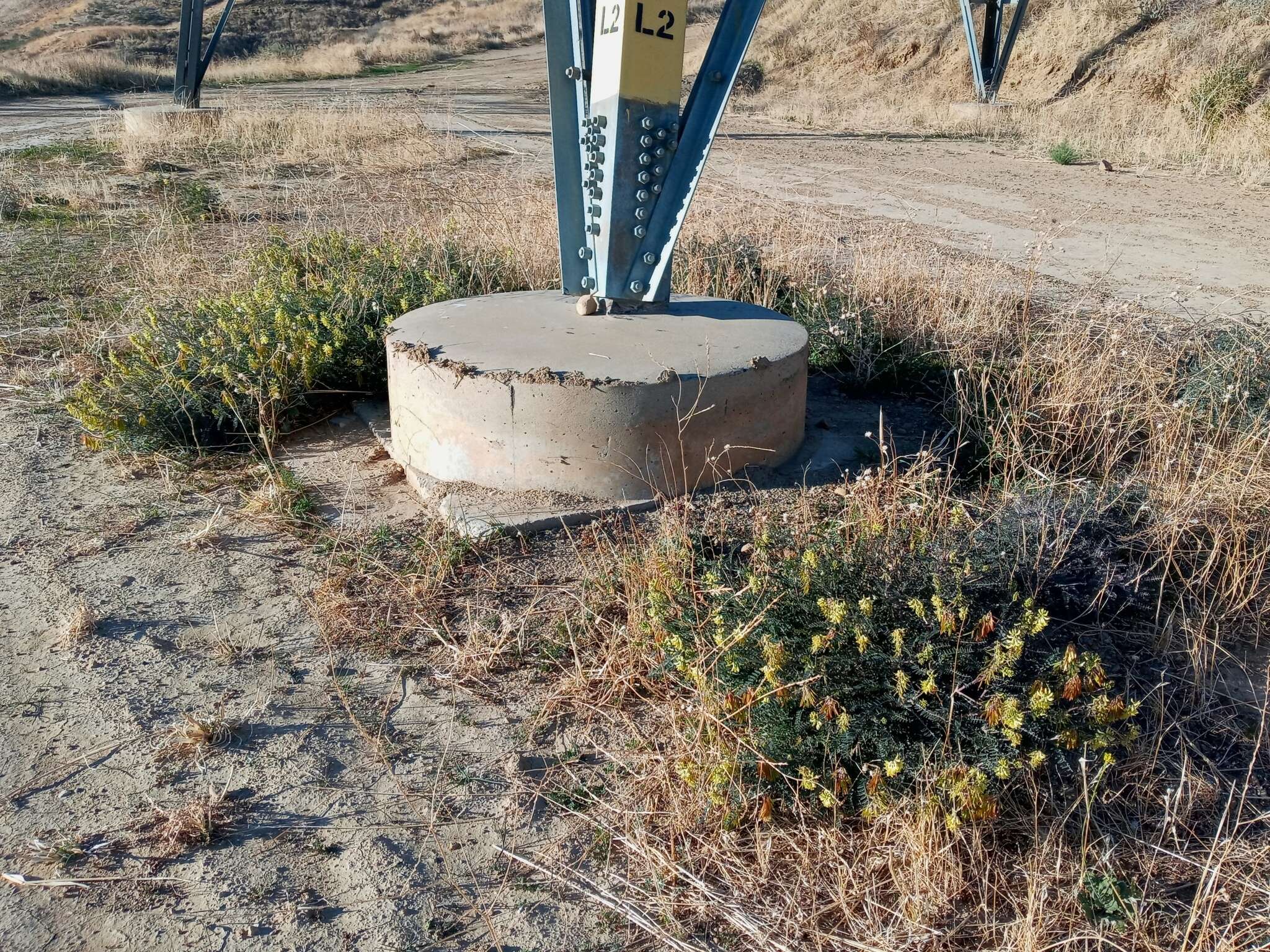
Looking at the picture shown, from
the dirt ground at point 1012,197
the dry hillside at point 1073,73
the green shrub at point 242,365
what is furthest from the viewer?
the dry hillside at point 1073,73

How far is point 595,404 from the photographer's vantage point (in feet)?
12.3

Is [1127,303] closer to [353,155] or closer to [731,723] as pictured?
[731,723]

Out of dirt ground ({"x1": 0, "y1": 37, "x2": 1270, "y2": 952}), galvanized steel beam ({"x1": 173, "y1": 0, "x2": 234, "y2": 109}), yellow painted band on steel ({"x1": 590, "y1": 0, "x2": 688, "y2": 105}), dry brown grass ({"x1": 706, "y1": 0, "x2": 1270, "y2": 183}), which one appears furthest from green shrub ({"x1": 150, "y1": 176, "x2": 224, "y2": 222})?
dry brown grass ({"x1": 706, "y1": 0, "x2": 1270, "y2": 183})

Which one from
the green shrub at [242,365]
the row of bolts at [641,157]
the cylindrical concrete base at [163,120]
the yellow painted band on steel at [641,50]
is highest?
the yellow painted band on steel at [641,50]

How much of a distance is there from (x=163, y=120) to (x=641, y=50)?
511 inches

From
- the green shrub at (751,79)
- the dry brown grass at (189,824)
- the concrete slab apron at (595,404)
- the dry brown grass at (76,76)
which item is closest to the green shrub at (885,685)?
the concrete slab apron at (595,404)

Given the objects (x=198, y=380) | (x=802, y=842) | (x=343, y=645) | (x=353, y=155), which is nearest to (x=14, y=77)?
(x=353, y=155)

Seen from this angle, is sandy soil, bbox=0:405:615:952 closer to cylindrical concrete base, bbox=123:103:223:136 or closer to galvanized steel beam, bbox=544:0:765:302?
galvanized steel beam, bbox=544:0:765:302

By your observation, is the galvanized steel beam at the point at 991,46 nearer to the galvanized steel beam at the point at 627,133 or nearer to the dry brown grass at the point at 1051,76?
the dry brown grass at the point at 1051,76

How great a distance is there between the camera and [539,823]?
266 cm

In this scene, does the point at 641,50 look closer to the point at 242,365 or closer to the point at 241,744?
the point at 242,365

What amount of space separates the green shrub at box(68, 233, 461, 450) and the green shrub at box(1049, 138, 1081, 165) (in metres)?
10.6

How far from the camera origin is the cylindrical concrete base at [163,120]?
47.0 ft

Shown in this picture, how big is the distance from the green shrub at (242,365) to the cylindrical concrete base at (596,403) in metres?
0.77
